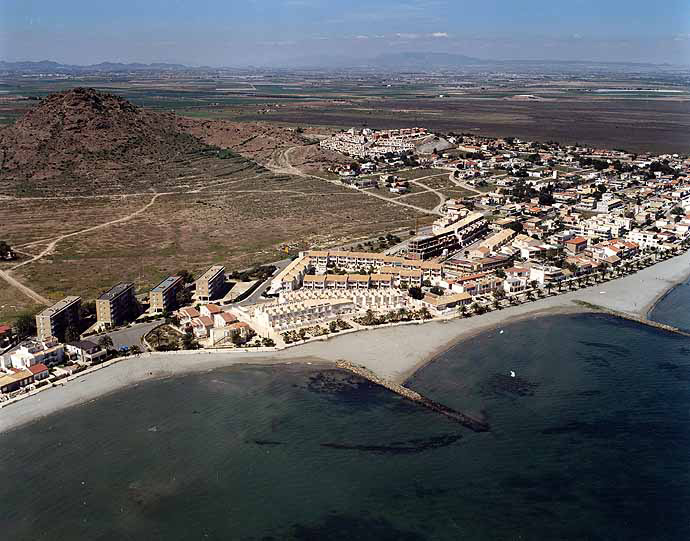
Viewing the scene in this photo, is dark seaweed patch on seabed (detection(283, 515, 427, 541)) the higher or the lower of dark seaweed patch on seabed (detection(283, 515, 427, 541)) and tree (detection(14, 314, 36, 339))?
the lower

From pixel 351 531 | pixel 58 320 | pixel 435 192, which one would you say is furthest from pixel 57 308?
pixel 435 192

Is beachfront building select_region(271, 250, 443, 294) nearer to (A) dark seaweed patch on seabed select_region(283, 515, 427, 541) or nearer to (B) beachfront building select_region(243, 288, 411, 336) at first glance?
(B) beachfront building select_region(243, 288, 411, 336)

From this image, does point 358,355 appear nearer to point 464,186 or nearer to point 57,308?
point 57,308

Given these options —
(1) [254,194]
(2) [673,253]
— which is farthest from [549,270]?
(1) [254,194]

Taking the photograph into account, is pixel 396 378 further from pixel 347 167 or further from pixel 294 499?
pixel 347 167

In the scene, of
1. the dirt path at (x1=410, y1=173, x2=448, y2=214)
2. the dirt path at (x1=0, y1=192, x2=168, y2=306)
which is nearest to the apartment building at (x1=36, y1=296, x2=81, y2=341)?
the dirt path at (x1=0, y1=192, x2=168, y2=306)
